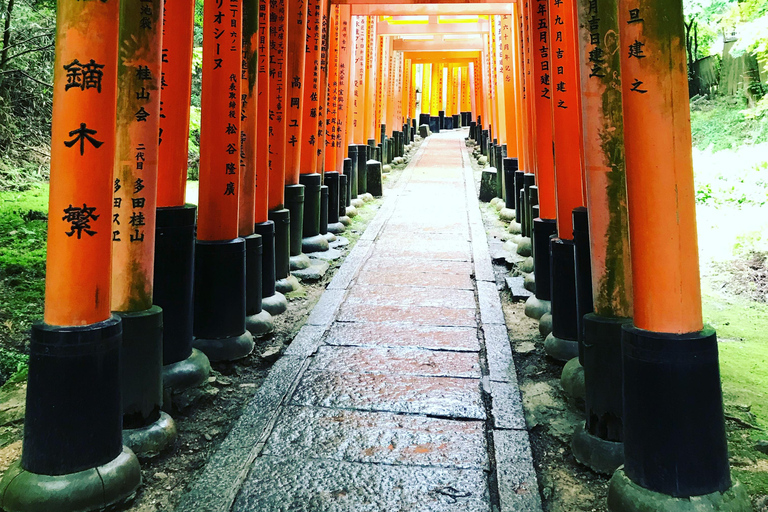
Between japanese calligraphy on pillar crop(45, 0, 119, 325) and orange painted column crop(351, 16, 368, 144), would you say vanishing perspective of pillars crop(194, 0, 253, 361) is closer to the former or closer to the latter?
japanese calligraphy on pillar crop(45, 0, 119, 325)

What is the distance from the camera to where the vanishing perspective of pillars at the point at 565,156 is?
13.3ft

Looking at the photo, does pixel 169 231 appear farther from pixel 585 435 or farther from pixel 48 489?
pixel 585 435

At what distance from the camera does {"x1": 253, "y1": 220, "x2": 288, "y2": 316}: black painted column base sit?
5249 millimetres

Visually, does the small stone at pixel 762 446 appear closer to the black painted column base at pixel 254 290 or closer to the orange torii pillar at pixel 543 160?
the orange torii pillar at pixel 543 160

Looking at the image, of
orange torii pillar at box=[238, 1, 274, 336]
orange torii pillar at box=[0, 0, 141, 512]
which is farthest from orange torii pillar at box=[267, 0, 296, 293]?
orange torii pillar at box=[0, 0, 141, 512]

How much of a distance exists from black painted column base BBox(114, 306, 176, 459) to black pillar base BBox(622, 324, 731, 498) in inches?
85.9

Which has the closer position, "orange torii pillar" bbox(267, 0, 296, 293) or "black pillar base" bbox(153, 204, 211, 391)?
"black pillar base" bbox(153, 204, 211, 391)

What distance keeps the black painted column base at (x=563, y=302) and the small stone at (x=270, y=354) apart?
1859mm

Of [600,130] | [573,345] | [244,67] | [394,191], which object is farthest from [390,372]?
[394,191]

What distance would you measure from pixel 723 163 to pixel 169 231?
12330mm

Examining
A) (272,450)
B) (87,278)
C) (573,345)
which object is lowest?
(272,450)

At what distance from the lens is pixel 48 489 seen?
2480 mm

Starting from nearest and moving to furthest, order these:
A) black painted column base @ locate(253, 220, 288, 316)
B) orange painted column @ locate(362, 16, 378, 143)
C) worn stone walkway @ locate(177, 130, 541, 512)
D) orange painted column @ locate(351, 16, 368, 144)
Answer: worn stone walkway @ locate(177, 130, 541, 512), black painted column base @ locate(253, 220, 288, 316), orange painted column @ locate(351, 16, 368, 144), orange painted column @ locate(362, 16, 378, 143)

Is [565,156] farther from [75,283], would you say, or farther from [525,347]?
[75,283]
